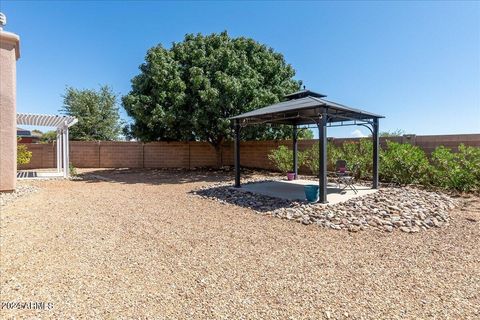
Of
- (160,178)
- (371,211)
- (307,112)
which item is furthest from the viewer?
(160,178)

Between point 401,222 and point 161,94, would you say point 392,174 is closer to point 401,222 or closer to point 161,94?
point 401,222

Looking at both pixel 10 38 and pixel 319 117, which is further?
pixel 10 38

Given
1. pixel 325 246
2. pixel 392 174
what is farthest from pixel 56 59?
pixel 392 174

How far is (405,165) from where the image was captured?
26.9 feet

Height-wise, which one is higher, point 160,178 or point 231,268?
point 160,178

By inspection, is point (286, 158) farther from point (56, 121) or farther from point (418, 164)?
point (56, 121)

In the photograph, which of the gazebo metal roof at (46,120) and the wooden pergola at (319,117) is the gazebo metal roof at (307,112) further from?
the gazebo metal roof at (46,120)

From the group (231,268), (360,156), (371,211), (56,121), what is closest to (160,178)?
(56,121)

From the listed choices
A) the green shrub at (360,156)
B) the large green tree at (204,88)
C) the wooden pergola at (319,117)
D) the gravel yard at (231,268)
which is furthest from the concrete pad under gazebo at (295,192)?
the large green tree at (204,88)

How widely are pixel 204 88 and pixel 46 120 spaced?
7.53m

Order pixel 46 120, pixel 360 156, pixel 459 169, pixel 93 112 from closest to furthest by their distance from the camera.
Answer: pixel 459 169 < pixel 360 156 < pixel 46 120 < pixel 93 112

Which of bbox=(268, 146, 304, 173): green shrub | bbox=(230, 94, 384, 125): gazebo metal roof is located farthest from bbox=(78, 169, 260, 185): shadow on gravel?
bbox=(230, 94, 384, 125): gazebo metal roof

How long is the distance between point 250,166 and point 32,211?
35.0 feet

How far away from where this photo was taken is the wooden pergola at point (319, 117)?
5.99 m
